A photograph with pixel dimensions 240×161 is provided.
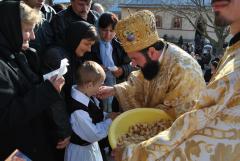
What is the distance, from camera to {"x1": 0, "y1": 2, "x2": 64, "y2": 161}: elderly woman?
8.15 feet

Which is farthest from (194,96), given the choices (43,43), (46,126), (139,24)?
(43,43)

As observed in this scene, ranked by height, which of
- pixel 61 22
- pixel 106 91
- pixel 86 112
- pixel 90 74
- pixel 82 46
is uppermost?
pixel 61 22

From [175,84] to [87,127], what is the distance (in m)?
0.92

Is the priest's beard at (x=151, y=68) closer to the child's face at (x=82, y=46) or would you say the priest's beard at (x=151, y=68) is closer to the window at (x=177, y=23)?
the child's face at (x=82, y=46)

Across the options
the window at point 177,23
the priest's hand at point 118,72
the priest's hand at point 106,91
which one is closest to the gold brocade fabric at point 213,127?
the priest's hand at point 106,91

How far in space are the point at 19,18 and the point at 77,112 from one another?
0.99m

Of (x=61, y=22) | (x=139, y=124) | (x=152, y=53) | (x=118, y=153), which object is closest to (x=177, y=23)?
(x=61, y=22)

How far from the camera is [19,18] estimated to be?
2.63 metres

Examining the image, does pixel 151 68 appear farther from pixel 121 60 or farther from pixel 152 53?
pixel 121 60

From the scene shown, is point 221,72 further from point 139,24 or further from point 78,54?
point 78,54

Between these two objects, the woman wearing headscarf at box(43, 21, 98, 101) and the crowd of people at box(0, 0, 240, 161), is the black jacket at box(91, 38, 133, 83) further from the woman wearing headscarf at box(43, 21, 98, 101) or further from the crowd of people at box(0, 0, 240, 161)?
the woman wearing headscarf at box(43, 21, 98, 101)

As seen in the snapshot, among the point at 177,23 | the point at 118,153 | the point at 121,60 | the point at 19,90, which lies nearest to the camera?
the point at 118,153

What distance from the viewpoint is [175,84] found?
2.72 metres

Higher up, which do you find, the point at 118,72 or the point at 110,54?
the point at 110,54
